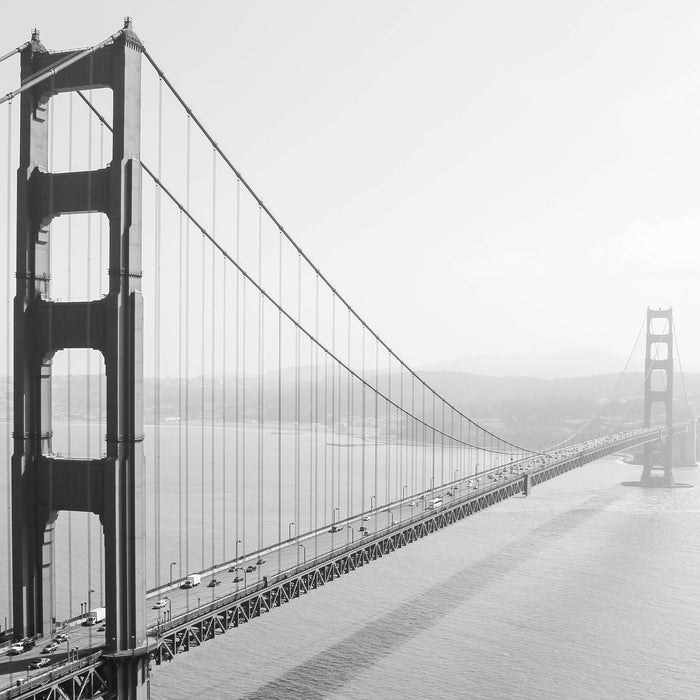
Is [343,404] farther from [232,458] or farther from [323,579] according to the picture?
[323,579]

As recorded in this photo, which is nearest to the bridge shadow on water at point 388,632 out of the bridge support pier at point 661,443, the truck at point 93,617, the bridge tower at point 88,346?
the truck at point 93,617

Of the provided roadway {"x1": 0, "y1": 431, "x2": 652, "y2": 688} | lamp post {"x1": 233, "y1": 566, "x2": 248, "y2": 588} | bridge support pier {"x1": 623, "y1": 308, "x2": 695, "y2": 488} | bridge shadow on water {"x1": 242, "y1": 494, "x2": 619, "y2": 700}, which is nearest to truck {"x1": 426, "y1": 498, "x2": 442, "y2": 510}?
roadway {"x1": 0, "y1": 431, "x2": 652, "y2": 688}

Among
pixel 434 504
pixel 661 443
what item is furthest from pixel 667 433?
pixel 434 504

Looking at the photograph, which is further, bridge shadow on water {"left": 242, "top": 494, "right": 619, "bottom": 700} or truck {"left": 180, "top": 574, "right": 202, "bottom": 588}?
bridge shadow on water {"left": 242, "top": 494, "right": 619, "bottom": 700}

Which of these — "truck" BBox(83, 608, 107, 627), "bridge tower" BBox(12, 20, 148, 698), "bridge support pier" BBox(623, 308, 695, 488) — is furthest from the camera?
"bridge support pier" BBox(623, 308, 695, 488)

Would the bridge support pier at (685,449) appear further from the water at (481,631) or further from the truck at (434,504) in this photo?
the truck at (434,504)

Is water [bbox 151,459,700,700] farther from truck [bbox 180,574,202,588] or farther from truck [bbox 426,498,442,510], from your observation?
truck [bbox 180,574,202,588]

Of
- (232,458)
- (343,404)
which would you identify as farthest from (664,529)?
(343,404)

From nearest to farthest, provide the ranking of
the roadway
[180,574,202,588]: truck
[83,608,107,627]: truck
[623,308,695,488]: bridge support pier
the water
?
1. the roadway
2. [83,608,107,627]: truck
3. [180,574,202,588]: truck
4. the water
5. [623,308,695,488]: bridge support pier
